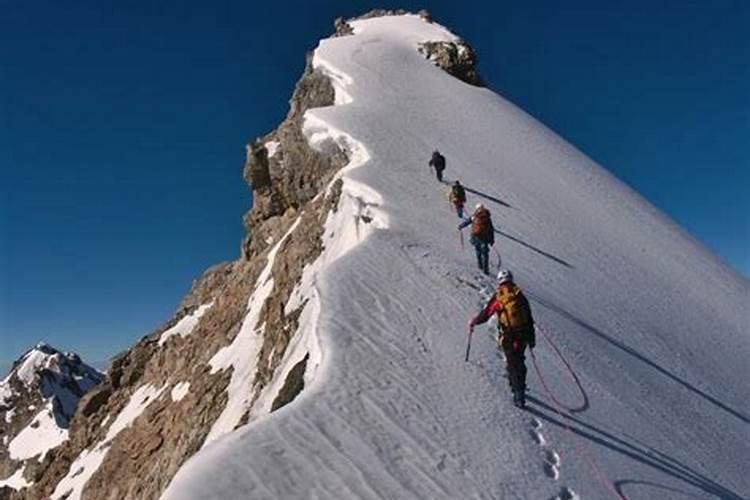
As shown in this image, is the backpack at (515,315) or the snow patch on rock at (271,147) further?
the snow patch on rock at (271,147)

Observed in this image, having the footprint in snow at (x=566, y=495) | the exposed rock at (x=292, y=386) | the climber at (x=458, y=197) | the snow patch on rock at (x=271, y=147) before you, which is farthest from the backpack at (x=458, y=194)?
the snow patch on rock at (x=271, y=147)

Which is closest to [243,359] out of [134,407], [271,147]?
[134,407]

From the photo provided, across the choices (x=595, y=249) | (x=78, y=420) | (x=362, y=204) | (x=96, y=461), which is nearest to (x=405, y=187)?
(x=362, y=204)

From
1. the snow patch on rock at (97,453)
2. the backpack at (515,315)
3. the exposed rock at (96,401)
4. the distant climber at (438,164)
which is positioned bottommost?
the backpack at (515,315)

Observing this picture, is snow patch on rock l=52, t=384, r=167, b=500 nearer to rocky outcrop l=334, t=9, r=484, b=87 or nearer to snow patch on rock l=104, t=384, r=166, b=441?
snow patch on rock l=104, t=384, r=166, b=441

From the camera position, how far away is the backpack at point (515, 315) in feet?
33.6

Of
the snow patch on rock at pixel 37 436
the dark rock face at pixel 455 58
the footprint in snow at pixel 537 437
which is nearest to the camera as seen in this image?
the footprint in snow at pixel 537 437

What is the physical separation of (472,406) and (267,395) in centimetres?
604

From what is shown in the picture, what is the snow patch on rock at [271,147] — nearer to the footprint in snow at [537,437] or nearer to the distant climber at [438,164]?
the distant climber at [438,164]

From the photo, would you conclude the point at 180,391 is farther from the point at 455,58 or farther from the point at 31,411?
the point at 31,411

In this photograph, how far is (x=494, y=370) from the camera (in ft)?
37.5

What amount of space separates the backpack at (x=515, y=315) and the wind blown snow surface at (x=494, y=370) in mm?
1116

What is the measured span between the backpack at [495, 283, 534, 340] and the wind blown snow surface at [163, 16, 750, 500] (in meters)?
1.12

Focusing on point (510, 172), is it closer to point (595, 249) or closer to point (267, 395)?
point (595, 249)
